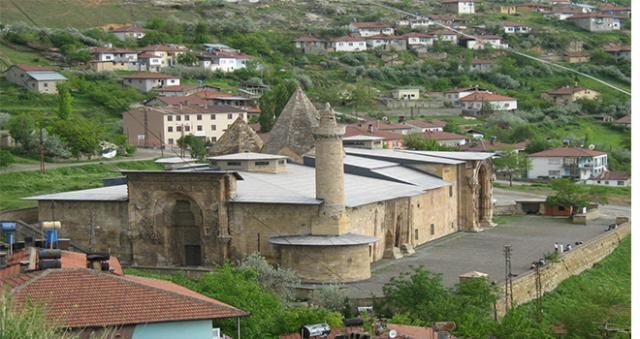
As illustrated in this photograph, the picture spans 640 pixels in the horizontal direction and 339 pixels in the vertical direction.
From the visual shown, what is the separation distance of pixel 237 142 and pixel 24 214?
8900mm

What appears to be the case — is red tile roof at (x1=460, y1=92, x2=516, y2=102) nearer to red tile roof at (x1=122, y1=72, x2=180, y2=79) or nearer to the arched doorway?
red tile roof at (x1=122, y1=72, x2=180, y2=79)

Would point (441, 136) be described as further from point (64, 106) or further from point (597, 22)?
point (597, 22)

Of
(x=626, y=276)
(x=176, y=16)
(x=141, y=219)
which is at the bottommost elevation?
(x=626, y=276)

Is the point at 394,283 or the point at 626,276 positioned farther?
the point at 626,276

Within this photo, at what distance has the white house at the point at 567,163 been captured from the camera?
244ft

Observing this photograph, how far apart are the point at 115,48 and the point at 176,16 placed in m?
31.8

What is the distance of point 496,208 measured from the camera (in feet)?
196

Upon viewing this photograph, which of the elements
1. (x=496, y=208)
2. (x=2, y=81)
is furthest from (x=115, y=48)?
(x=496, y=208)

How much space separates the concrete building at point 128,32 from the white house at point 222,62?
1240 cm

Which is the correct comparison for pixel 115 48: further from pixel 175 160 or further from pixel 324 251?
pixel 324 251

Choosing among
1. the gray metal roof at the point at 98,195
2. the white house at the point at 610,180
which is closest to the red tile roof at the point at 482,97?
the white house at the point at 610,180

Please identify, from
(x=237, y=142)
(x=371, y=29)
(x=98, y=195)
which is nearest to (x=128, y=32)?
(x=371, y=29)

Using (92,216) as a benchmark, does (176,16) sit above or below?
above

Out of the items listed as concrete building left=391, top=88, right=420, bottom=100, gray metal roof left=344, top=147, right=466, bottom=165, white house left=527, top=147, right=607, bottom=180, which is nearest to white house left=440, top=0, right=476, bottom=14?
concrete building left=391, top=88, right=420, bottom=100
